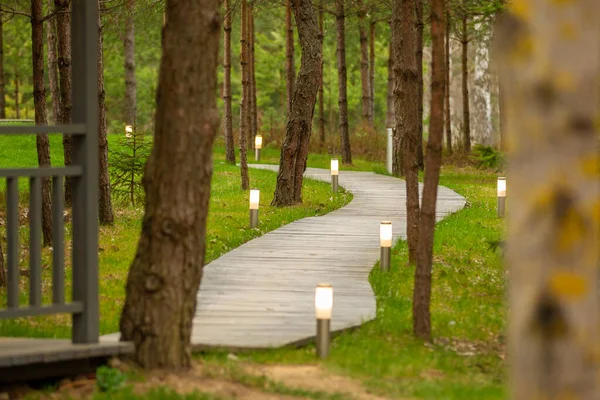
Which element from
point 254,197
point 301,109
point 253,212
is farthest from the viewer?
point 301,109

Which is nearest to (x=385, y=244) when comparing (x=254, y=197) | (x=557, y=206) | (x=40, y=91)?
(x=254, y=197)

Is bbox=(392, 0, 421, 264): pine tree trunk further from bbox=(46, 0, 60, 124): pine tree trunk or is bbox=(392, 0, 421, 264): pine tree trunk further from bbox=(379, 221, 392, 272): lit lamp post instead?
bbox=(46, 0, 60, 124): pine tree trunk

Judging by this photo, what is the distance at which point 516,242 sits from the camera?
4.04 metres

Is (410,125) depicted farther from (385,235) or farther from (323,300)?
(323,300)

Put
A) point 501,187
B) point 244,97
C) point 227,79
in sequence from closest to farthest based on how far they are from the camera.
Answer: point 501,187
point 244,97
point 227,79

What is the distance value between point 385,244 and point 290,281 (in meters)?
1.68

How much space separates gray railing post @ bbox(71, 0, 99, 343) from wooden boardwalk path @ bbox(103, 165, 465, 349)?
0.49 metres

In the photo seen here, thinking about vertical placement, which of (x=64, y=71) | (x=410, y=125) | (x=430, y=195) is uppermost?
(x=64, y=71)

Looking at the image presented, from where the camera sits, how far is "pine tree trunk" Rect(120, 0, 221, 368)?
8.20m

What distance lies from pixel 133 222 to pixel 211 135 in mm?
9791

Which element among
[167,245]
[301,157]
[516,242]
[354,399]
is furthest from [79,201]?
[301,157]

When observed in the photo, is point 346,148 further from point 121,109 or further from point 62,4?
point 121,109

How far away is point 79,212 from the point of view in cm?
838

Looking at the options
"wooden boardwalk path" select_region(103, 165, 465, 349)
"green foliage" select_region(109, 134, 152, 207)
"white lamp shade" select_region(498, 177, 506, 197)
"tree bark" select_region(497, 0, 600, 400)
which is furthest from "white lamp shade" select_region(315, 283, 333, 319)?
"white lamp shade" select_region(498, 177, 506, 197)
